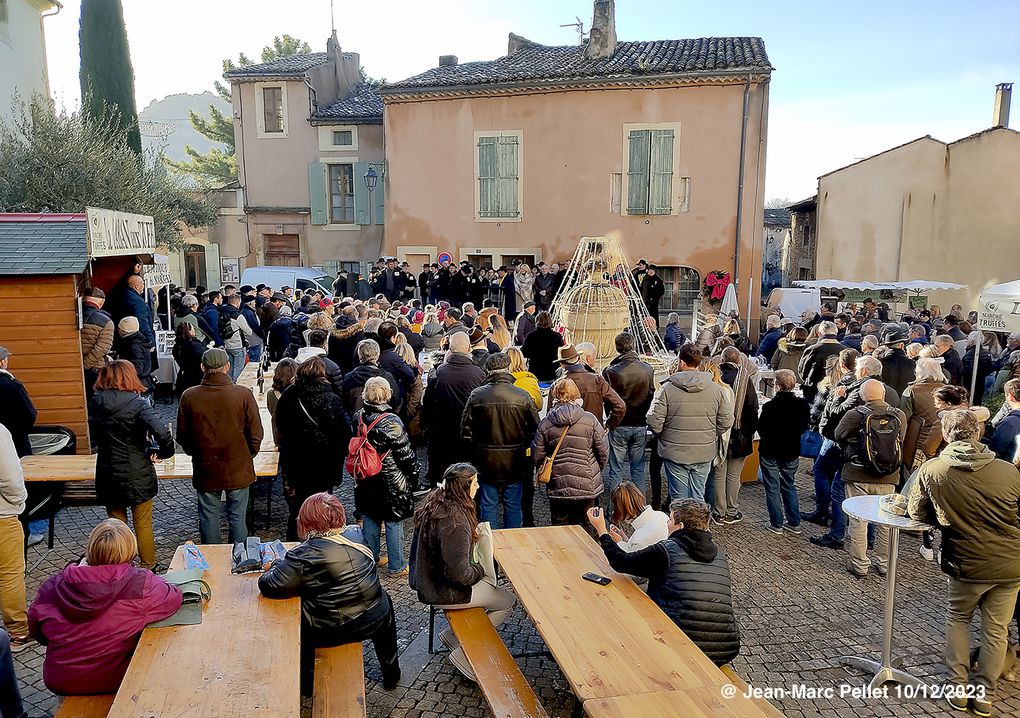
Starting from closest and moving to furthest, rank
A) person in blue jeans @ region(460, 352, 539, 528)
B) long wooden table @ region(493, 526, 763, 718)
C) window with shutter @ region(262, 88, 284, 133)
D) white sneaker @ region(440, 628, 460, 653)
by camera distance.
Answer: long wooden table @ region(493, 526, 763, 718), white sneaker @ region(440, 628, 460, 653), person in blue jeans @ region(460, 352, 539, 528), window with shutter @ region(262, 88, 284, 133)

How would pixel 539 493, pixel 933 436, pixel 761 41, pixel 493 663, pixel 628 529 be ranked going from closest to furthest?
pixel 493 663 < pixel 628 529 < pixel 933 436 < pixel 539 493 < pixel 761 41

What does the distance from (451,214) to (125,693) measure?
1772cm

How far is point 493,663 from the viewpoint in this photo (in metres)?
4.10

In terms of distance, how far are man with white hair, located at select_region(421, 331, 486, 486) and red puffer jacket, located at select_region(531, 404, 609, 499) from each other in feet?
3.11

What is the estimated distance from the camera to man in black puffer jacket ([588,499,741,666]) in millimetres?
3828

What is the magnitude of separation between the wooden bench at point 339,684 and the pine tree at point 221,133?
32.1 metres

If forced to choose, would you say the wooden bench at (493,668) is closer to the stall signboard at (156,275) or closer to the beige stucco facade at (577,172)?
the stall signboard at (156,275)

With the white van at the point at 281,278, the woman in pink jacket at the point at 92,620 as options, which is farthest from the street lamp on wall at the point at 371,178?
the woman in pink jacket at the point at 92,620

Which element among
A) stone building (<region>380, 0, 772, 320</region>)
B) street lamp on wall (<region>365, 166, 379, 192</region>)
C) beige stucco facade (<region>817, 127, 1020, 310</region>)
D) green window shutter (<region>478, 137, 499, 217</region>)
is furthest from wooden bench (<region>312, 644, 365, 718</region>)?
beige stucco facade (<region>817, 127, 1020, 310</region>)

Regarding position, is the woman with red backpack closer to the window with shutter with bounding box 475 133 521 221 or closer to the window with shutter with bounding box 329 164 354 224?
the window with shutter with bounding box 475 133 521 221

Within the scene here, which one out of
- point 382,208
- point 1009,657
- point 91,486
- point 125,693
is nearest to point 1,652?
point 125,693

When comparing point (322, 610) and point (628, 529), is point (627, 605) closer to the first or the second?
point (628, 529)

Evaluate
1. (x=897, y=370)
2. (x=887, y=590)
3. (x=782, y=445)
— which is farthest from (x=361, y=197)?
(x=887, y=590)

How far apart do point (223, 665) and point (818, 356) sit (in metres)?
6.93
